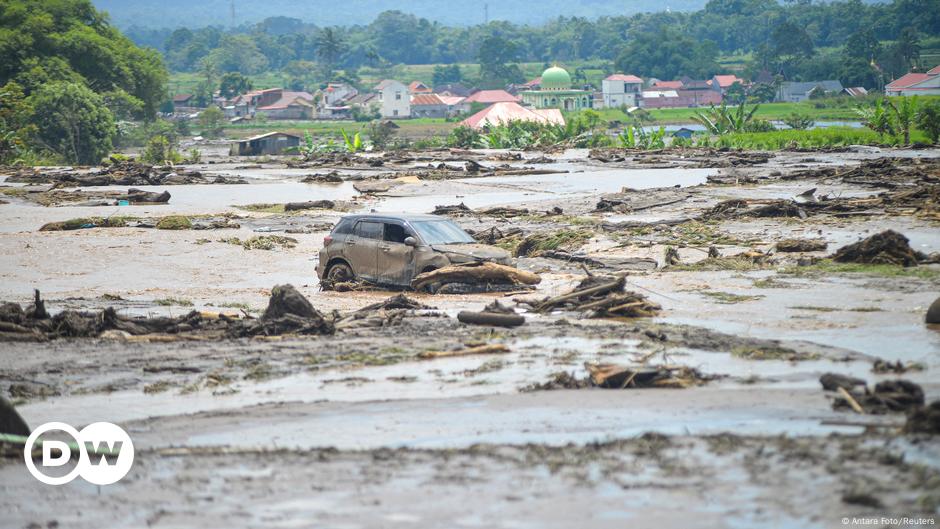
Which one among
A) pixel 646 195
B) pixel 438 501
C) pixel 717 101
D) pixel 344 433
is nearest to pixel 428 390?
pixel 344 433

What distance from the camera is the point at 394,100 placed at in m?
A: 194

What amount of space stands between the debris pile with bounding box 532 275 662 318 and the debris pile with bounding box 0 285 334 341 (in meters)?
3.90

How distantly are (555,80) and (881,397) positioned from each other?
170 metres

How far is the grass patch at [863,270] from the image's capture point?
21.6 meters

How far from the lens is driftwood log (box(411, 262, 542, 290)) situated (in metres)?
21.9

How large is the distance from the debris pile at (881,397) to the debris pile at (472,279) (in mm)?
10022

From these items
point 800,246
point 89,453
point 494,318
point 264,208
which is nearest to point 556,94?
point 264,208

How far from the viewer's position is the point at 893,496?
920 cm

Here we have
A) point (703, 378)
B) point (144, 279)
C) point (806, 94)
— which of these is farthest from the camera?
point (806, 94)

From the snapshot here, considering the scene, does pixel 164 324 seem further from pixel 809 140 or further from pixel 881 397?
pixel 809 140

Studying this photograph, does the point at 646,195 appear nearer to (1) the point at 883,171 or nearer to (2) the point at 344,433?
(1) the point at 883,171

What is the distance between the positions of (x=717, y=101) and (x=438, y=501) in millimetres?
187038

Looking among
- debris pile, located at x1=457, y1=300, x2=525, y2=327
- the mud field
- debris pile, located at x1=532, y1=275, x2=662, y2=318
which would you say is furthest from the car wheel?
debris pile, located at x1=457, y1=300, x2=525, y2=327

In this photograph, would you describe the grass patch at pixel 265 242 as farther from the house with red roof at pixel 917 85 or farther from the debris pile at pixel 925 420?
the house with red roof at pixel 917 85
